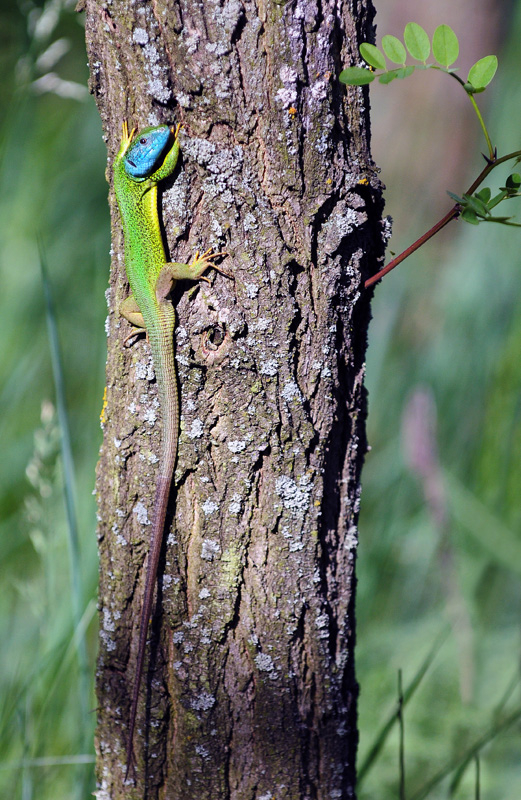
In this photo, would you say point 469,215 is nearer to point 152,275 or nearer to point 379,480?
point 152,275

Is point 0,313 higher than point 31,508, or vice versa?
point 0,313

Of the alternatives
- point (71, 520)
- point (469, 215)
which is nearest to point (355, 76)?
point (469, 215)

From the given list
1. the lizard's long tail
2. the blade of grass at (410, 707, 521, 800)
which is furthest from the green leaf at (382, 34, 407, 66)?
the blade of grass at (410, 707, 521, 800)

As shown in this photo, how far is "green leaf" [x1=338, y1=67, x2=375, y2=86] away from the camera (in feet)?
3.69

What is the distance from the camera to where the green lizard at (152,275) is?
4.22 feet

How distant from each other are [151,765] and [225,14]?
163 cm

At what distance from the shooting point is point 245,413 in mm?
1334

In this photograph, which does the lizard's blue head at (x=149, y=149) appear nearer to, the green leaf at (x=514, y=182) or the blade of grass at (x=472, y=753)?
the green leaf at (x=514, y=182)

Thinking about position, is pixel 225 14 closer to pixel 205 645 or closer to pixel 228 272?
pixel 228 272

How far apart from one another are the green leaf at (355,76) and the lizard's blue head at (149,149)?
1.18 feet

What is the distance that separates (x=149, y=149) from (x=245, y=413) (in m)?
0.57

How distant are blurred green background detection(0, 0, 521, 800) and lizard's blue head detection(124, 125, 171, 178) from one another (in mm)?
889

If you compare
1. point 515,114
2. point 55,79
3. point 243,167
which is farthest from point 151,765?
point 515,114

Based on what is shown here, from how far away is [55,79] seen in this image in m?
2.38
